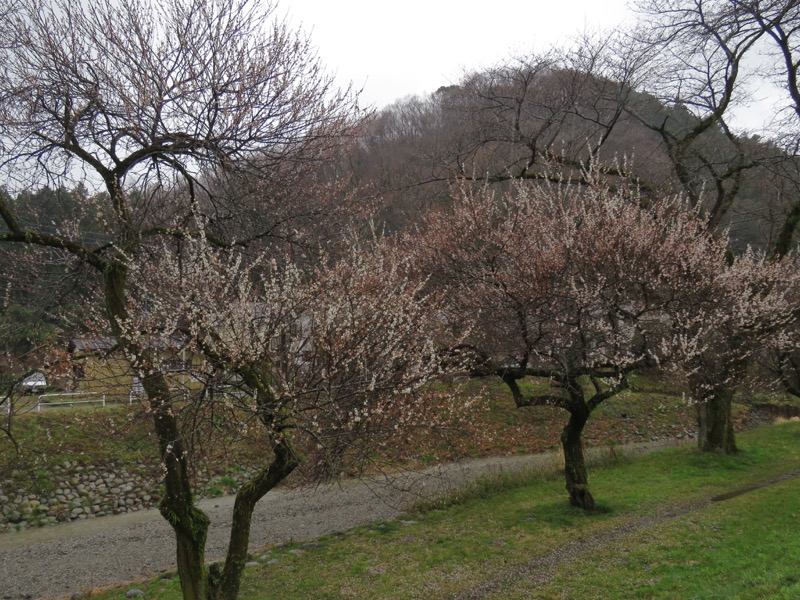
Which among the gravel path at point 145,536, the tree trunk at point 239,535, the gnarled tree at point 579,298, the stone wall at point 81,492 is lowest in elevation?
the gravel path at point 145,536

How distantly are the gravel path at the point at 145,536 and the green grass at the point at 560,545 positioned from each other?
3.27 ft

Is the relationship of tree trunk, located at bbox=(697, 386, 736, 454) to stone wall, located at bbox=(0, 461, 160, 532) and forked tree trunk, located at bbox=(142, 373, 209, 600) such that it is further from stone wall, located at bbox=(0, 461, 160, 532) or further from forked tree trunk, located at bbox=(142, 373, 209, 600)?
stone wall, located at bbox=(0, 461, 160, 532)

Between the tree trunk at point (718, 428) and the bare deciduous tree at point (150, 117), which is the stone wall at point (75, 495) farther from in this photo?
the tree trunk at point (718, 428)

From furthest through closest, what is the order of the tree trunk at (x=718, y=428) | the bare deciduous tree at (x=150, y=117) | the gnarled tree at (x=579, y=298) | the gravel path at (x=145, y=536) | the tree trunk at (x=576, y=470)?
the tree trunk at (x=718, y=428) → the tree trunk at (x=576, y=470) → the gravel path at (x=145, y=536) → the gnarled tree at (x=579, y=298) → the bare deciduous tree at (x=150, y=117)

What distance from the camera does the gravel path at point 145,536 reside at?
34.7 ft

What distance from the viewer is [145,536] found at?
13078mm

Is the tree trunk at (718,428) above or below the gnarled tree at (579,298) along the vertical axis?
below

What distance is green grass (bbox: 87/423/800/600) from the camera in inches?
276

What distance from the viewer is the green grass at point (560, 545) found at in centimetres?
702

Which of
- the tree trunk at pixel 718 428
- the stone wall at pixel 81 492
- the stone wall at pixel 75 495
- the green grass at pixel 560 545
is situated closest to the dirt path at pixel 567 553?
the green grass at pixel 560 545

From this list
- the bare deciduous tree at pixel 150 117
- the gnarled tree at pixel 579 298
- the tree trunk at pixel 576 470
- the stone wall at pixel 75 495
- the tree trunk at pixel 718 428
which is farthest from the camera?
the tree trunk at pixel 718 428

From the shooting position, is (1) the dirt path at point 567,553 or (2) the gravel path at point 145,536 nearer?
(1) the dirt path at point 567,553

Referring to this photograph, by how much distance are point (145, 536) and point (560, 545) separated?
903 cm

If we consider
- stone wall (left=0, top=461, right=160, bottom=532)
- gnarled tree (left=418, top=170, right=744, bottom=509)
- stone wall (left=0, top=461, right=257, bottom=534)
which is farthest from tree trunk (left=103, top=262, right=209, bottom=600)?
stone wall (left=0, top=461, right=160, bottom=532)
